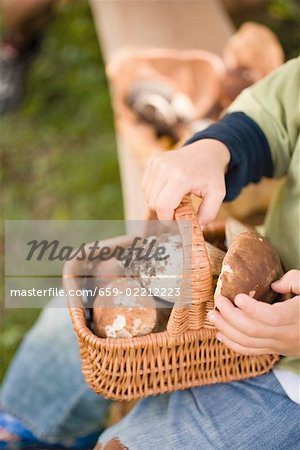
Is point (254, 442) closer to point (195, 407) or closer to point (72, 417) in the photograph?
point (195, 407)

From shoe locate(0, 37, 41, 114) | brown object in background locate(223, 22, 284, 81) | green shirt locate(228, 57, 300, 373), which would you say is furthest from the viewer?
shoe locate(0, 37, 41, 114)

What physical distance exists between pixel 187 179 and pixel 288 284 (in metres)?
0.21

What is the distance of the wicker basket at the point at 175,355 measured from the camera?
835 mm

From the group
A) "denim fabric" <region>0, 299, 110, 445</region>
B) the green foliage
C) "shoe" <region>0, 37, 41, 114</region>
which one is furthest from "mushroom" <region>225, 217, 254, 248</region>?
"shoe" <region>0, 37, 41, 114</region>

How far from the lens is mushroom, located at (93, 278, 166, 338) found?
91 centimetres

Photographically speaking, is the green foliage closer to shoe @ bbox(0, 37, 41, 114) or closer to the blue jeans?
shoe @ bbox(0, 37, 41, 114)

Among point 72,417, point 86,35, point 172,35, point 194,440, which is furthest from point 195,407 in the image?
point 86,35

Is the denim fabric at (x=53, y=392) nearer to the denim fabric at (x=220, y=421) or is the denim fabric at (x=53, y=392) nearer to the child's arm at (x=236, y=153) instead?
the denim fabric at (x=220, y=421)

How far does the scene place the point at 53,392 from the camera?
1.20m

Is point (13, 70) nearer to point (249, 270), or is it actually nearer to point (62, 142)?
point (62, 142)

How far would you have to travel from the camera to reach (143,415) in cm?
95

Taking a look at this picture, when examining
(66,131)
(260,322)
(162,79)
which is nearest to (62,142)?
(66,131)

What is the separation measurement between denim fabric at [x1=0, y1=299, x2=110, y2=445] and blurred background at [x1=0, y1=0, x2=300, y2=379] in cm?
42

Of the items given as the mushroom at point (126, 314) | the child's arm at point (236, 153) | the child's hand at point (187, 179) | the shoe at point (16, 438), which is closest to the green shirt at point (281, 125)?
the child's arm at point (236, 153)
